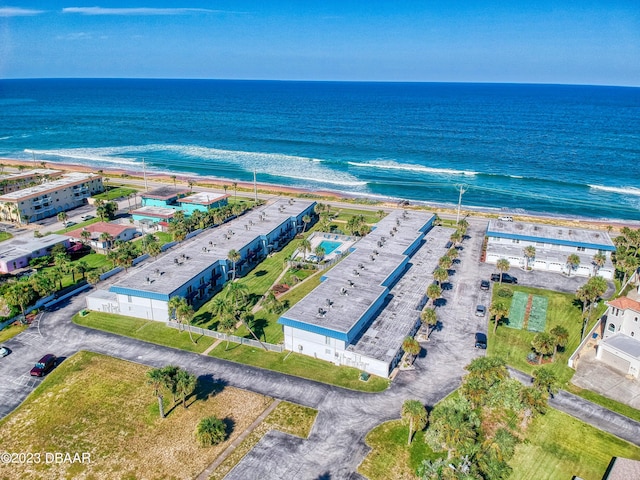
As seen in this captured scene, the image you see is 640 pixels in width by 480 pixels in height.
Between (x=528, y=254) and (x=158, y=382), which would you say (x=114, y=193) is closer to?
(x=158, y=382)

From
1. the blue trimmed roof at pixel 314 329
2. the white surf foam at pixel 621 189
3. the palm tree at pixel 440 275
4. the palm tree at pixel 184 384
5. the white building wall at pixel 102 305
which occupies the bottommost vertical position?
the white building wall at pixel 102 305

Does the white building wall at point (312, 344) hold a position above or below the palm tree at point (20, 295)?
below

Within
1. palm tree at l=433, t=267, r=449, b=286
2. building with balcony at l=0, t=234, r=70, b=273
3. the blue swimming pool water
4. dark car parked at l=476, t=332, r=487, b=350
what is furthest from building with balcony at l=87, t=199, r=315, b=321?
dark car parked at l=476, t=332, r=487, b=350

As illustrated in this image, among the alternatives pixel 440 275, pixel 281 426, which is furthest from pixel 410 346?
pixel 440 275

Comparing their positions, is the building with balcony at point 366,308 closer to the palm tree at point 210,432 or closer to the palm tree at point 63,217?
the palm tree at point 210,432

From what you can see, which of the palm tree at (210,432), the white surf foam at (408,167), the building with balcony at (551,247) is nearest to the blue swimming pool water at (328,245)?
the building with balcony at (551,247)

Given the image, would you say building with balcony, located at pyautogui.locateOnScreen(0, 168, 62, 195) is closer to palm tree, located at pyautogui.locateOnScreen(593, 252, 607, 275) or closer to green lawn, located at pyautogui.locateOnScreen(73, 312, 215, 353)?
green lawn, located at pyautogui.locateOnScreen(73, 312, 215, 353)

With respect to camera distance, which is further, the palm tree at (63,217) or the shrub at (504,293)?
the palm tree at (63,217)

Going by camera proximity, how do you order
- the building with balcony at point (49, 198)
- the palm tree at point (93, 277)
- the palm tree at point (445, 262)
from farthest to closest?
the building with balcony at point (49, 198) → the palm tree at point (445, 262) → the palm tree at point (93, 277)
